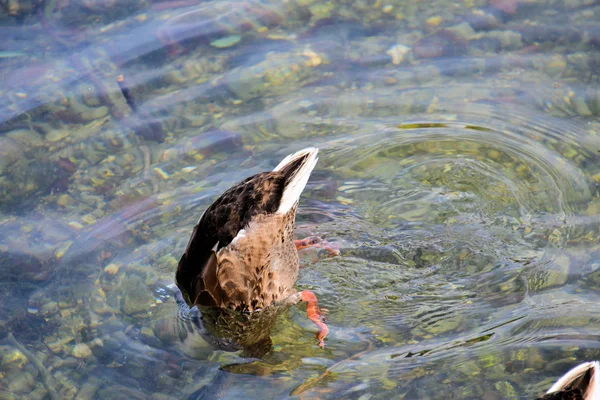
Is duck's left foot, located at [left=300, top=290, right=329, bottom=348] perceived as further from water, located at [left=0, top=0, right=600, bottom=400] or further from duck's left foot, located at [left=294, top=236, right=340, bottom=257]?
duck's left foot, located at [left=294, top=236, right=340, bottom=257]

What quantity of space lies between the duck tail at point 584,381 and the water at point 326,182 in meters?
0.43

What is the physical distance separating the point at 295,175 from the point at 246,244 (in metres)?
0.59

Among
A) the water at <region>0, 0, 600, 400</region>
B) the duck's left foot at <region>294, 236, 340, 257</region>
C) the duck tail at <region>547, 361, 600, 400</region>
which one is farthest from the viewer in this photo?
the duck's left foot at <region>294, 236, 340, 257</region>

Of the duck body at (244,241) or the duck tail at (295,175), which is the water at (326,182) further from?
the duck tail at (295,175)

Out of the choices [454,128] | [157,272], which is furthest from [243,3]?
[157,272]

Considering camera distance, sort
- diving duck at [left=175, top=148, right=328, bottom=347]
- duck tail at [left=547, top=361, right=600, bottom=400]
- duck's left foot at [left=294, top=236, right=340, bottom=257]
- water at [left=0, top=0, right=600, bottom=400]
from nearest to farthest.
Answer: duck tail at [left=547, top=361, right=600, bottom=400]
water at [left=0, top=0, right=600, bottom=400]
diving duck at [left=175, top=148, right=328, bottom=347]
duck's left foot at [left=294, top=236, right=340, bottom=257]

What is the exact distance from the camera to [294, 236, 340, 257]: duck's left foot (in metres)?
6.01

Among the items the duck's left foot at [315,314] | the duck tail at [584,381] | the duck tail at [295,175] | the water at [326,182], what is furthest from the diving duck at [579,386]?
the duck tail at [295,175]

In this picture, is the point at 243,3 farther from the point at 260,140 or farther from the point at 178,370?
the point at 178,370

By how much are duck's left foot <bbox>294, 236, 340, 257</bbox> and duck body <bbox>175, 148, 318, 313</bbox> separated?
520 mm

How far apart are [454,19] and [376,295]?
12.8 ft

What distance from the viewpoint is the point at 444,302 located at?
5.36 meters

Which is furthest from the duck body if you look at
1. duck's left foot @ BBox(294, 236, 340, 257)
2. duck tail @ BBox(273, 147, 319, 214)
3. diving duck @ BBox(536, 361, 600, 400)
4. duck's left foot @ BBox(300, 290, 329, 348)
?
diving duck @ BBox(536, 361, 600, 400)

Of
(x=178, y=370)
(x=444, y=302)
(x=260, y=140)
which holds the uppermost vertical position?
(x=260, y=140)
